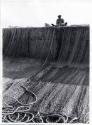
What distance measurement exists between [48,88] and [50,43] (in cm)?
118

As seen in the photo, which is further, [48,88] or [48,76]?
[48,76]

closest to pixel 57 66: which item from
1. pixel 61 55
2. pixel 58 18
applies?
pixel 61 55

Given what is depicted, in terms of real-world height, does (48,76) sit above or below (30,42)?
below

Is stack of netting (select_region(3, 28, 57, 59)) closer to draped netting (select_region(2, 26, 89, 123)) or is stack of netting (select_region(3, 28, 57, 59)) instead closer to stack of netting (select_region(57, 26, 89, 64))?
draped netting (select_region(2, 26, 89, 123))

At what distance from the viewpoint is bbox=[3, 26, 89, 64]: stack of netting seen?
3.43 m

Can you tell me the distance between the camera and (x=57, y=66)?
11.1 feet

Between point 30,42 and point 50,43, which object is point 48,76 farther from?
point 30,42

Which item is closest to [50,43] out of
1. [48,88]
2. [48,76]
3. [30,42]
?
[30,42]

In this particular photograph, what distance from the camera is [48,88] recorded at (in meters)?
2.57

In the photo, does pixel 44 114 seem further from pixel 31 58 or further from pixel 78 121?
pixel 31 58

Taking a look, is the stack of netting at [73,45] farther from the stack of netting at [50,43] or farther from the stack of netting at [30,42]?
the stack of netting at [30,42]

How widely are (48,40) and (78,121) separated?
1.90 m

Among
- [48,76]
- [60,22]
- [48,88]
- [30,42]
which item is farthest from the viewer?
[30,42]

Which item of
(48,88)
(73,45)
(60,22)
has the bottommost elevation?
(48,88)
